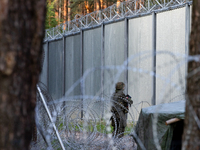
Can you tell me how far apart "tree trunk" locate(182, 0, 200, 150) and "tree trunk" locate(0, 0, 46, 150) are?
1249mm

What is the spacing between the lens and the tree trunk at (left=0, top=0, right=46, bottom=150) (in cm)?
188

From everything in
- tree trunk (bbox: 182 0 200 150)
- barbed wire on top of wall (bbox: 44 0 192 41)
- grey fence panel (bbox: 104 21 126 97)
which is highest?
barbed wire on top of wall (bbox: 44 0 192 41)

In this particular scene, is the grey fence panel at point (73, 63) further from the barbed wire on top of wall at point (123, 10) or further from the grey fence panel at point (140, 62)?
the grey fence panel at point (140, 62)

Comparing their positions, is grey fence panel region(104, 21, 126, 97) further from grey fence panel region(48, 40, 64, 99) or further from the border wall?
grey fence panel region(48, 40, 64, 99)

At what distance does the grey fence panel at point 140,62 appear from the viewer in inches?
359

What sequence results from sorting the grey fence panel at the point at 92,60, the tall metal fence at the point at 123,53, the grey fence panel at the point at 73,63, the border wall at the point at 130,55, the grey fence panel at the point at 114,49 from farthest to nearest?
the grey fence panel at the point at 73,63
the grey fence panel at the point at 92,60
the grey fence panel at the point at 114,49
the border wall at the point at 130,55
the tall metal fence at the point at 123,53

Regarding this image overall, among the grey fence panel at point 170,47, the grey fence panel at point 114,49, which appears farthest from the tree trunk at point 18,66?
the grey fence panel at point 114,49

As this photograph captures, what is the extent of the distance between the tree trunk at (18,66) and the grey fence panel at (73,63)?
10375 millimetres

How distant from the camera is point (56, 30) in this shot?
14.0 metres

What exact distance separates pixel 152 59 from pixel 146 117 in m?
3.87

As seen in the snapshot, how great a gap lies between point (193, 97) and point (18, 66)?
56.0 inches

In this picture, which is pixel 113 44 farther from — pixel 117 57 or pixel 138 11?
pixel 138 11

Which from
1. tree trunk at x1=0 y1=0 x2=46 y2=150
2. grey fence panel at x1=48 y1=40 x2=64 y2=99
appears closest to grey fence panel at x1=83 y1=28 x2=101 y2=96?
grey fence panel at x1=48 y1=40 x2=64 y2=99

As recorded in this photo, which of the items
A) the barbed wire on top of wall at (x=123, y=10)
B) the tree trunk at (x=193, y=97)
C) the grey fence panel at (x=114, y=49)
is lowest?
the tree trunk at (x=193, y=97)
